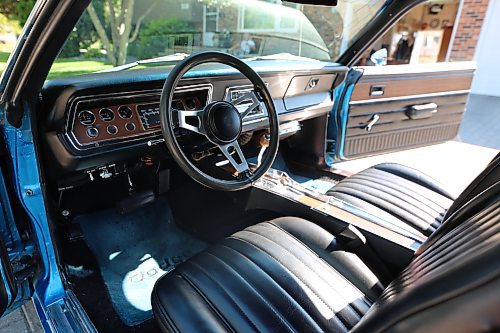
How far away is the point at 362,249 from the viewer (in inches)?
51.4

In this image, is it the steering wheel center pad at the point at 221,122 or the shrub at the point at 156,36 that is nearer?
the steering wheel center pad at the point at 221,122

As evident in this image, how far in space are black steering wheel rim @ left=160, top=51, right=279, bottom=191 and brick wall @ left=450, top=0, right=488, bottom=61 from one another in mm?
7094

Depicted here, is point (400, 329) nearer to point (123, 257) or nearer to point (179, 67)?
point (179, 67)

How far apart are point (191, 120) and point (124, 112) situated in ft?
0.87

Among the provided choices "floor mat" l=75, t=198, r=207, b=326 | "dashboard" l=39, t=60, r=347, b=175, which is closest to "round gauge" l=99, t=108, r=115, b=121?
"dashboard" l=39, t=60, r=347, b=175

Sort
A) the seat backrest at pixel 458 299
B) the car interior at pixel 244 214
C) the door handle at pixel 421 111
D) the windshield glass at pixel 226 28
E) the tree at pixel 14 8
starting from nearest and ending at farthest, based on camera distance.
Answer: the seat backrest at pixel 458 299
the car interior at pixel 244 214
the tree at pixel 14 8
the windshield glass at pixel 226 28
the door handle at pixel 421 111

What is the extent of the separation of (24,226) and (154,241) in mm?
783

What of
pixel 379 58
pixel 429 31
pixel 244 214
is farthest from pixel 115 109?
pixel 429 31

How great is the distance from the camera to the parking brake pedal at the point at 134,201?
1802 mm

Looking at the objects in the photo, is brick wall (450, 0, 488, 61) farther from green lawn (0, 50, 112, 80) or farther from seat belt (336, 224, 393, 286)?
green lawn (0, 50, 112, 80)

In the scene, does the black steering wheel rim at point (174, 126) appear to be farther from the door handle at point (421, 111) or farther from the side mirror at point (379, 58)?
the door handle at point (421, 111)

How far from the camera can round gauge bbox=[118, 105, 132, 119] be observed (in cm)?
142

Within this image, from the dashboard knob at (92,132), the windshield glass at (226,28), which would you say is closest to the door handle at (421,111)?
the windshield glass at (226,28)

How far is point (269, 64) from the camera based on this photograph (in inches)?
81.8
